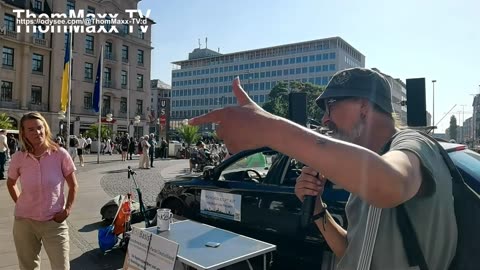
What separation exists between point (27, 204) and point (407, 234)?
10.9ft

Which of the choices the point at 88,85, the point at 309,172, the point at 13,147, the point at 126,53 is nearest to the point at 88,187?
the point at 309,172

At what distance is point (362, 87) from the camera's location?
4.20 ft

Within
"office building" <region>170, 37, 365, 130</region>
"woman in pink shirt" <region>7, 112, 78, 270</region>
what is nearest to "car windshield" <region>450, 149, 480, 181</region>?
"woman in pink shirt" <region>7, 112, 78, 270</region>

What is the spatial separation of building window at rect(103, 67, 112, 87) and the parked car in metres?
48.4

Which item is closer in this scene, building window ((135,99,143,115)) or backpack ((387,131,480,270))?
backpack ((387,131,480,270))

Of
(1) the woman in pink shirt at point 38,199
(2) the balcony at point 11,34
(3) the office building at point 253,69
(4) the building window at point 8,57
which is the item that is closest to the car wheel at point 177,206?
(1) the woman in pink shirt at point 38,199

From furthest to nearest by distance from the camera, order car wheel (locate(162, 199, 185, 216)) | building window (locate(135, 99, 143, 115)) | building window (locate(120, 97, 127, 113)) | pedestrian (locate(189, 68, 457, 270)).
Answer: building window (locate(135, 99, 143, 115)) → building window (locate(120, 97, 127, 113)) → car wheel (locate(162, 199, 185, 216)) → pedestrian (locate(189, 68, 457, 270))

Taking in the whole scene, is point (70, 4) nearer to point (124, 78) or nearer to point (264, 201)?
point (124, 78)

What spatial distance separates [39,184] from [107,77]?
50.6m

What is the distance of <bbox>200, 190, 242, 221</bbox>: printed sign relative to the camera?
4.38 meters

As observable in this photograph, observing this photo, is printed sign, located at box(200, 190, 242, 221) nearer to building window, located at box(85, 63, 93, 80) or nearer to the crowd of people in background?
the crowd of people in background

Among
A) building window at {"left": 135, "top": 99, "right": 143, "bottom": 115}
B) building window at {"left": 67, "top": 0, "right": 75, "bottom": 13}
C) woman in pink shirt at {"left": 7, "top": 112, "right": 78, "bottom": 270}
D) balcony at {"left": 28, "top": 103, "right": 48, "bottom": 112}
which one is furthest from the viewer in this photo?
building window at {"left": 135, "top": 99, "right": 143, "bottom": 115}

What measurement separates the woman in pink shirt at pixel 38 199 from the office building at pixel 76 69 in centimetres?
3961

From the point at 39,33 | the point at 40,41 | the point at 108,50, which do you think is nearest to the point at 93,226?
the point at 40,41
